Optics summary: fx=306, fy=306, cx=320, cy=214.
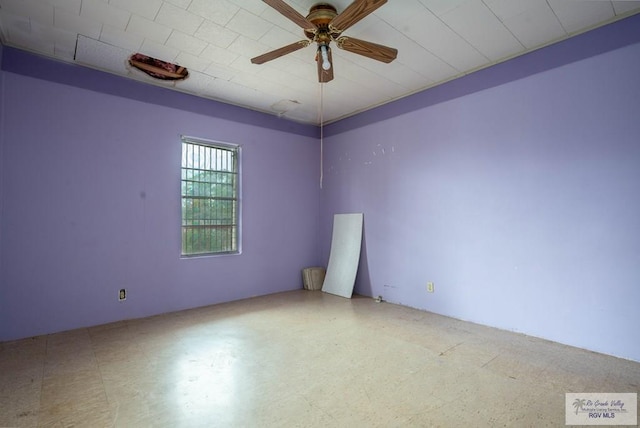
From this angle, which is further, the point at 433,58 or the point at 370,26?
the point at 433,58

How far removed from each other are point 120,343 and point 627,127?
492 cm

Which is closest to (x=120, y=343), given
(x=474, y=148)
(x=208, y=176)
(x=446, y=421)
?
(x=208, y=176)

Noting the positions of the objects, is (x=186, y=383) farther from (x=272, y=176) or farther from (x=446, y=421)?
(x=272, y=176)

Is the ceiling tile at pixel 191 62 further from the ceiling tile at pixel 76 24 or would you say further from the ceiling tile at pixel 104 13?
the ceiling tile at pixel 76 24

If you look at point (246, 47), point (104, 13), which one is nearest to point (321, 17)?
point (246, 47)

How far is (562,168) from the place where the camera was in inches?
114

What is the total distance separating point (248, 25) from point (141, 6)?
0.82m

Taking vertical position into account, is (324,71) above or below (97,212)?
above

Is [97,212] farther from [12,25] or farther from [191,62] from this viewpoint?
[191,62]

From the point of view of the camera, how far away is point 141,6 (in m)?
2.41

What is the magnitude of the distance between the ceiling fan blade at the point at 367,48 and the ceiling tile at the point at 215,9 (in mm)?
876

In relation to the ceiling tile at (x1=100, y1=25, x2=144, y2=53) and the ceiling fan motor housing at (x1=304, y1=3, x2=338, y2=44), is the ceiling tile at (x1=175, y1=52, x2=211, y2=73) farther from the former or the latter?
the ceiling fan motor housing at (x1=304, y1=3, x2=338, y2=44)

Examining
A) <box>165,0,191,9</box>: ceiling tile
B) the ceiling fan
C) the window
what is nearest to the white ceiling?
<box>165,0,191,9</box>: ceiling tile

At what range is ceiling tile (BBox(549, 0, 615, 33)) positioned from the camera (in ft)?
7.91
